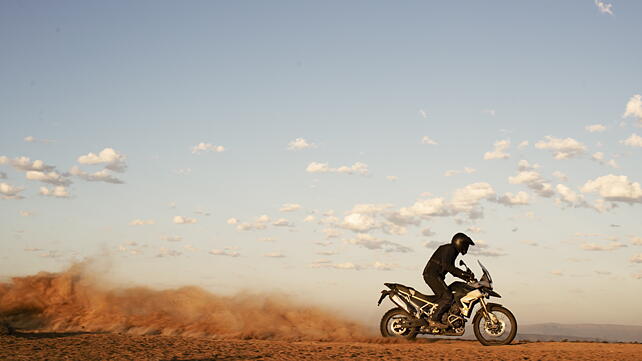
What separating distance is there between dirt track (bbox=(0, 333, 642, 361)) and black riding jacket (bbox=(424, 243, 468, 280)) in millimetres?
1636

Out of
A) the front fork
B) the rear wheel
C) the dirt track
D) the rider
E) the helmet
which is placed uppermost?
the helmet

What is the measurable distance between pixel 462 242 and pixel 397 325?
2568 mm

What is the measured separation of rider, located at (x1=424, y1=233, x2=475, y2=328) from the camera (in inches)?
614

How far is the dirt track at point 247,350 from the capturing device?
12.3 meters

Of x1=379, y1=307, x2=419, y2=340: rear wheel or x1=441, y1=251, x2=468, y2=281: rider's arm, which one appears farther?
x1=379, y1=307, x2=419, y2=340: rear wheel

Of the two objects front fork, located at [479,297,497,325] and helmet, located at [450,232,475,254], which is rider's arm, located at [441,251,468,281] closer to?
helmet, located at [450,232,475,254]

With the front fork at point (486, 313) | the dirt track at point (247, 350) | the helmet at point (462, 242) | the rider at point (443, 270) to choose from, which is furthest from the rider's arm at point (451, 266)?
the dirt track at point (247, 350)

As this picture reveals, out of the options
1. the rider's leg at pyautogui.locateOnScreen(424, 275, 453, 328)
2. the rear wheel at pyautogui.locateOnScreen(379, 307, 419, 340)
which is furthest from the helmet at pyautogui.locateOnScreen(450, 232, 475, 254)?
the rear wheel at pyautogui.locateOnScreen(379, 307, 419, 340)

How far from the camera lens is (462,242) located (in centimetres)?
1556

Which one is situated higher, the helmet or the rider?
the helmet

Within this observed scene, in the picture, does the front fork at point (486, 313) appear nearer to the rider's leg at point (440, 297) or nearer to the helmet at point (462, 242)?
the rider's leg at point (440, 297)

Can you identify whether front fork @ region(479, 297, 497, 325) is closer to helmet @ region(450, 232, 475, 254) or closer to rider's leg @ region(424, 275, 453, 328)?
rider's leg @ region(424, 275, 453, 328)

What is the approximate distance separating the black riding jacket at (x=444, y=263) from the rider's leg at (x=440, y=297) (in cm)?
12

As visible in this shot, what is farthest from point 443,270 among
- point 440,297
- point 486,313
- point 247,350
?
point 247,350
